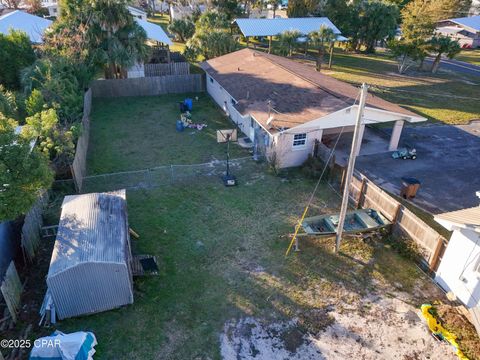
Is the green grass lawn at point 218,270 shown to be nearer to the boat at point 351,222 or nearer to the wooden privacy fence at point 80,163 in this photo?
the boat at point 351,222

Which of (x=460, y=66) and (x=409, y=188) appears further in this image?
(x=460, y=66)

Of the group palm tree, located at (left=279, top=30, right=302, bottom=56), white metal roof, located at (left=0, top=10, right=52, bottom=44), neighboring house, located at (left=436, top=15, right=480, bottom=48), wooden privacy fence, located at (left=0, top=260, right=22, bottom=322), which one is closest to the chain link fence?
wooden privacy fence, located at (left=0, top=260, right=22, bottom=322)

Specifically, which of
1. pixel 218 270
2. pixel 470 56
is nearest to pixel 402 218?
pixel 218 270

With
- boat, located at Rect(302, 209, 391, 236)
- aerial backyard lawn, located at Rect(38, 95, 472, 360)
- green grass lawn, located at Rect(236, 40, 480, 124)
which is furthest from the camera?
green grass lawn, located at Rect(236, 40, 480, 124)

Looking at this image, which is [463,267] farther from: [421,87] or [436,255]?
[421,87]

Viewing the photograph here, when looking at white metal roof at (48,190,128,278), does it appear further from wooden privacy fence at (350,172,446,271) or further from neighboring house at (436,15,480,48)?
neighboring house at (436,15,480,48)
